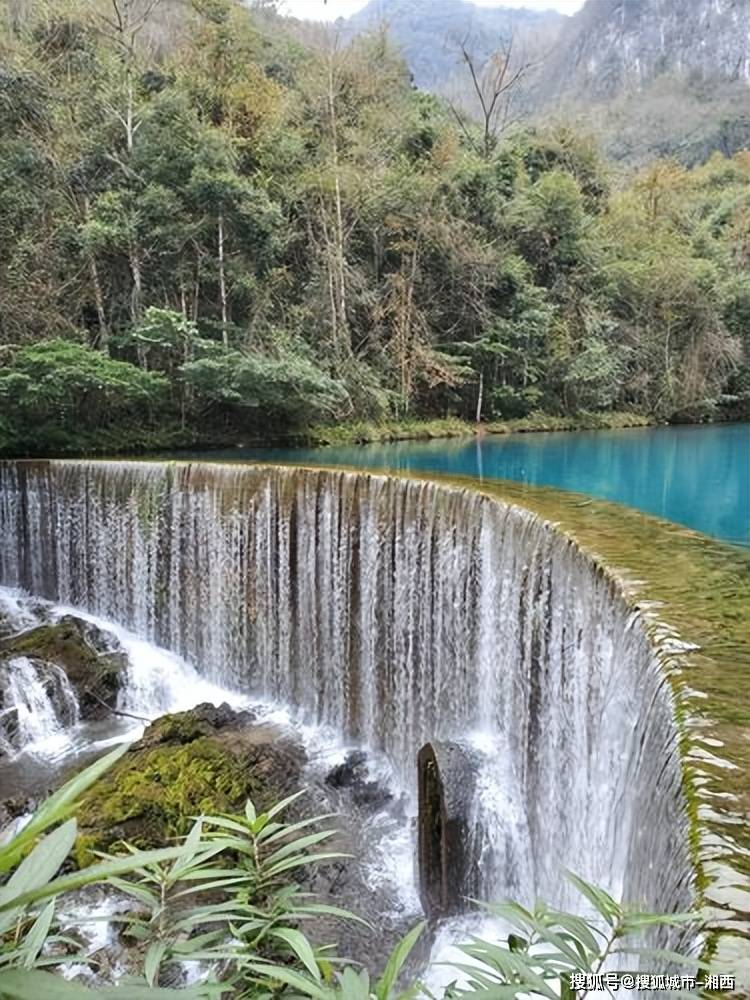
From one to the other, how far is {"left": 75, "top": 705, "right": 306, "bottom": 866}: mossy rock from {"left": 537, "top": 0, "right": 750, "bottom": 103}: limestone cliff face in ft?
199

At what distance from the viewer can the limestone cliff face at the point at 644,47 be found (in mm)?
55938

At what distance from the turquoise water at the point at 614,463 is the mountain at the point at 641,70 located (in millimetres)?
23943

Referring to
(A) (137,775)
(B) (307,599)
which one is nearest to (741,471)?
(B) (307,599)

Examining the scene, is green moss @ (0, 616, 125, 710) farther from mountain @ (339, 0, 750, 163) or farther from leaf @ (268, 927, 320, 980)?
mountain @ (339, 0, 750, 163)

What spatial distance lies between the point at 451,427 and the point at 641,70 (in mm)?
59688

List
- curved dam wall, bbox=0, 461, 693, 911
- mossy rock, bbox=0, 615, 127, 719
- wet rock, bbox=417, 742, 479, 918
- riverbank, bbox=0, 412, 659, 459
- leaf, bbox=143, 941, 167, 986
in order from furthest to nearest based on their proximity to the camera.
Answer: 1. riverbank, bbox=0, 412, 659, 459
2. mossy rock, bbox=0, 615, 127, 719
3. wet rock, bbox=417, 742, 479, 918
4. curved dam wall, bbox=0, 461, 693, 911
5. leaf, bbox=143, 941, 167, 986

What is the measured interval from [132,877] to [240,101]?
1596cm

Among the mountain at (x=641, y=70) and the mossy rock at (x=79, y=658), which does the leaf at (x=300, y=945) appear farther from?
the mountain at (x=641, y=70)

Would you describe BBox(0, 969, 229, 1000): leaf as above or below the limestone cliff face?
below

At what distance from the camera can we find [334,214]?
15.8 m

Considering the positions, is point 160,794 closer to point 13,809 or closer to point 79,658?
point 13,809

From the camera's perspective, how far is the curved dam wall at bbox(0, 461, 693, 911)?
335 cm

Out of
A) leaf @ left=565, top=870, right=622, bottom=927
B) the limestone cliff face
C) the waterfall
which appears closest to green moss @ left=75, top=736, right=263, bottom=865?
the waterfall

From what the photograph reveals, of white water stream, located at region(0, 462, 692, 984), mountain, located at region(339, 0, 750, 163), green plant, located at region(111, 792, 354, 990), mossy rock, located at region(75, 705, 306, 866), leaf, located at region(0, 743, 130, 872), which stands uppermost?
mountain, located at region(339, 0, 750, 163)
